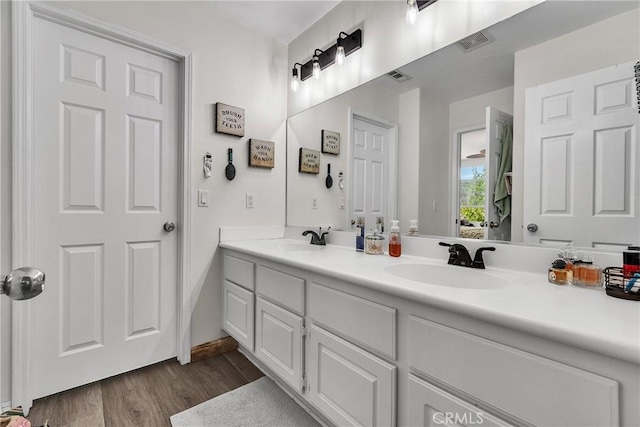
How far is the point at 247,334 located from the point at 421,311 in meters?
1.26

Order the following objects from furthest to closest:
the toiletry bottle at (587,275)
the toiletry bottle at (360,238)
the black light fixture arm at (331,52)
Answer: the black light fixture arm at (331,52), the toiletry bottle at (360,238), the toiletry bottle at (587,275)

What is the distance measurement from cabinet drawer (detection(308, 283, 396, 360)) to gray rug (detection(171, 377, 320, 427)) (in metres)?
0.60

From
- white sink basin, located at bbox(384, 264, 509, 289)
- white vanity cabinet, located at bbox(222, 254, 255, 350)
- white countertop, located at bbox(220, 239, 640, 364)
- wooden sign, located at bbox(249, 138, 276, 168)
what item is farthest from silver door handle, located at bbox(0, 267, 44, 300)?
wooden sign, located at bbox(249, 138, 276, 168)

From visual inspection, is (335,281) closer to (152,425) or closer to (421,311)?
(421,311)

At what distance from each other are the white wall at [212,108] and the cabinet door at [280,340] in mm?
590

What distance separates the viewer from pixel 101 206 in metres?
1.73

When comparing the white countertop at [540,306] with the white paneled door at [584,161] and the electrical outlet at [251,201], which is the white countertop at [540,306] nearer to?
the white paneled door at [584,161]

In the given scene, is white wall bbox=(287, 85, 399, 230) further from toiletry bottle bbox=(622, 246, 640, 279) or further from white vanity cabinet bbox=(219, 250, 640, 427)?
toiletry bottle bbox=(622, 246, 640, 279)

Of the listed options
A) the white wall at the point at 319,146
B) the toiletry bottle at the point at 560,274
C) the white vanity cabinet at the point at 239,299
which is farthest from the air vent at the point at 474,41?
the white vanity cabinet at the point at 239,299

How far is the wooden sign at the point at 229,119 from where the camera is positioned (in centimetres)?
207

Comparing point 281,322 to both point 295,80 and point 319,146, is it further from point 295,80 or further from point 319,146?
point 295,80

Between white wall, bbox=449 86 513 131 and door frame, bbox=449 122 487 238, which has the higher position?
white wall, bbox=449 86 513 131

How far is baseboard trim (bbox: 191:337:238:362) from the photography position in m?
2.01

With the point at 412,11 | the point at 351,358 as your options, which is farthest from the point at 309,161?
the point at 351,358
